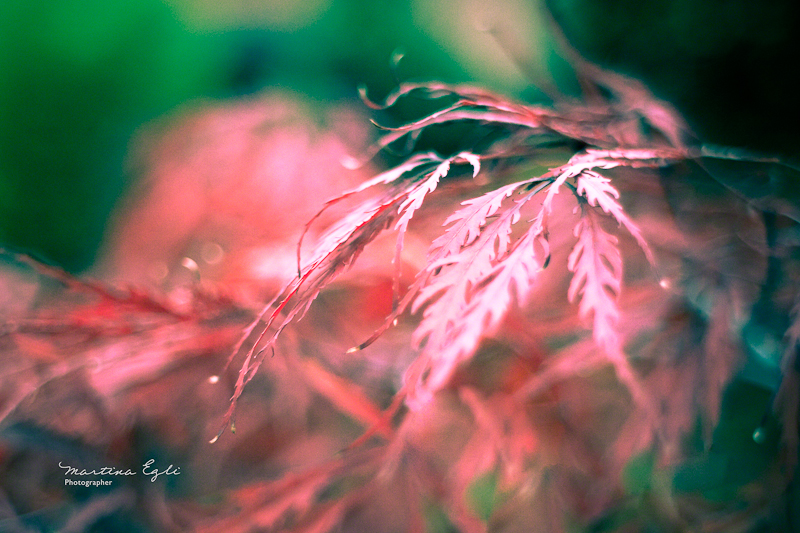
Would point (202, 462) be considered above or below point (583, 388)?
above

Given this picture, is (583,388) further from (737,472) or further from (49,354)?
(49,354)

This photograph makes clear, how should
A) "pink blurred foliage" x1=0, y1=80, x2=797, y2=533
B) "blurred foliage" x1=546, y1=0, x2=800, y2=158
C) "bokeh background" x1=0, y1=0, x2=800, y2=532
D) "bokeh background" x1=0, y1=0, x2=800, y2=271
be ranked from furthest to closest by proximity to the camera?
1. "bokeh background" x1=0, y1=0, x2=800, y2=271
2. "blurred foliage" x1=546, y1=0, x2=800, y2=158
3. "bokeh background" x1=0, y1=0, x2=800, y2=532
4. "pink blurred foliage" x1=0, y1=80, x2=797, y2=533

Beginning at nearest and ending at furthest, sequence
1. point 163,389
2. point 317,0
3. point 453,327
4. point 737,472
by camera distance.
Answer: point 453,327, point 737,472, point 163,389, point 317,0

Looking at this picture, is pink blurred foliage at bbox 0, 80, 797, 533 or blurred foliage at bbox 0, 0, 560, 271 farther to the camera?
blurred foliage at bbox 0, 0, 560, 271

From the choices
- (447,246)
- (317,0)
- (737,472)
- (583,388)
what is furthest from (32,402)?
(317,0)
